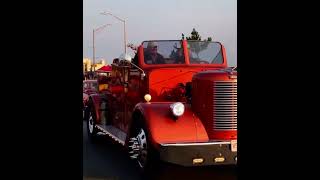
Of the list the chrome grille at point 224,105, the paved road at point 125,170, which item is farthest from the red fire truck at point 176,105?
the paved road at point 125,170

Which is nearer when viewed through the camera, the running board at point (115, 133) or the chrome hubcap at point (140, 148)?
the chrome hubcap at point (140, 148)

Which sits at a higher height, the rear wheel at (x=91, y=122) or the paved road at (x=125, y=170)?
the rear wheel at (x=91, y=122)

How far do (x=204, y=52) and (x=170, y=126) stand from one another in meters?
2.44

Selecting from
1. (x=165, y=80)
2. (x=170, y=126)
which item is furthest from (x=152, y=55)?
(x=170, y=126)

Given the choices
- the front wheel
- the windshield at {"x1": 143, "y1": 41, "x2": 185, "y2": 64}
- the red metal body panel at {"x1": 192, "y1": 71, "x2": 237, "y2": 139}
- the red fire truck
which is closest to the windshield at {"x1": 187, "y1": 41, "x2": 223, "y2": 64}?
the red fire truck

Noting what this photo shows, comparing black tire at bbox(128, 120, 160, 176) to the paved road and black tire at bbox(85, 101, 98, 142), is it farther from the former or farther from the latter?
black tire at bbox(85, 101, 98, 142)

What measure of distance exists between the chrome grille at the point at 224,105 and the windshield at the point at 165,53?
1.73 m

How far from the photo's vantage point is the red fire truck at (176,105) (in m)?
5.35

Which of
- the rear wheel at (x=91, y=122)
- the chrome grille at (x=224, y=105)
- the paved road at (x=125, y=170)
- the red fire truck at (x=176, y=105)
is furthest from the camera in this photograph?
the rear wheel at (x=91, y=122)

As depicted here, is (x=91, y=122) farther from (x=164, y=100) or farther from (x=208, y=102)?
(x=208, y=102)

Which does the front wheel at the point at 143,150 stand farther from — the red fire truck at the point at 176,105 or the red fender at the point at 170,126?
the red fender at the point at 170,126
